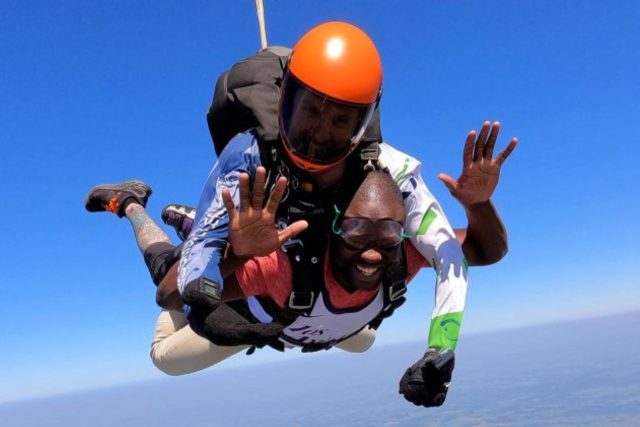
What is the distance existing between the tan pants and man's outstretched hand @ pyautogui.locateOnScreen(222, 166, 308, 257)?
157 cm

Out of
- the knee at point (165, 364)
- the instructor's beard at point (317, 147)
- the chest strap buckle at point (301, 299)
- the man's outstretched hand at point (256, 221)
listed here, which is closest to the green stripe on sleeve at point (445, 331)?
the chest strap buckle at point (301, 299)

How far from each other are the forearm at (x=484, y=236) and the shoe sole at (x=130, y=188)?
2387mm

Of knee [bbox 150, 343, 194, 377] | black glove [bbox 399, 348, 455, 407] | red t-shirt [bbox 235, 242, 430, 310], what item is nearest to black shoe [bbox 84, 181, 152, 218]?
knee [bbox 150, 343, 194, 377]

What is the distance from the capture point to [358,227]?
89.1 inches

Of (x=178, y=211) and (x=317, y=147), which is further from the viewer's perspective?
(x=178, y=211)

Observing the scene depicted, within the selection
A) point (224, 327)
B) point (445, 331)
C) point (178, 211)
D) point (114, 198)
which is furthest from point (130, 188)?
point (445, 331)

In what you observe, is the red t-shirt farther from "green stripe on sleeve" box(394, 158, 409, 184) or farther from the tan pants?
the tan pants

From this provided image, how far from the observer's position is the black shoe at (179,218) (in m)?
3.65

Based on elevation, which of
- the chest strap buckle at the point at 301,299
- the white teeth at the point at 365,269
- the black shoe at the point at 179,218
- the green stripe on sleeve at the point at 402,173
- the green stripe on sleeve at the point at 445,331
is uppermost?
the black shoe at the point at 179,218

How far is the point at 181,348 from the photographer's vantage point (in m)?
3.71

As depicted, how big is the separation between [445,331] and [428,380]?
1.01ft

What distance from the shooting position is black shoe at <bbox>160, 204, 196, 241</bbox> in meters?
3.65

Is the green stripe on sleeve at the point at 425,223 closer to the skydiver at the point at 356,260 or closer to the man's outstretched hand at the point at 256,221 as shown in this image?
the skydiver at the point at 356,260

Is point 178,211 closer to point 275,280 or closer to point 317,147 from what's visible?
point 275,280
